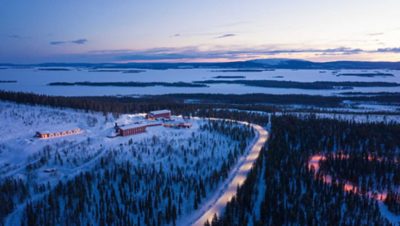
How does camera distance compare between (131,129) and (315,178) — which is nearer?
(315,178)

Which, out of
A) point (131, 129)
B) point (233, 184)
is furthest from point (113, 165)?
point (233, 184)

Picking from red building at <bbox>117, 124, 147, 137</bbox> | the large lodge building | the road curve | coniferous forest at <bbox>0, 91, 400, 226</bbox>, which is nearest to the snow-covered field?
coniferous forest at <bbox>0, 91, 400, 226</bbox>

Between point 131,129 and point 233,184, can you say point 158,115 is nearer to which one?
point 131,129

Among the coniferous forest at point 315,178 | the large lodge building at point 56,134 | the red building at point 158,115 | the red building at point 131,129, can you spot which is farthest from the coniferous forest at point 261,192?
the red building at point 158,115

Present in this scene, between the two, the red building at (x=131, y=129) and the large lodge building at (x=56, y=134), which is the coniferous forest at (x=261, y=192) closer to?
the red building at (x=131, y=129)

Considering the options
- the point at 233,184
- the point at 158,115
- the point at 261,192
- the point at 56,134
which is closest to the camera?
the point at 233,184

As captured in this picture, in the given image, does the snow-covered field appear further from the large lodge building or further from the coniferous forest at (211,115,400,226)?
the coniferous forest at (211,115,400,226)
